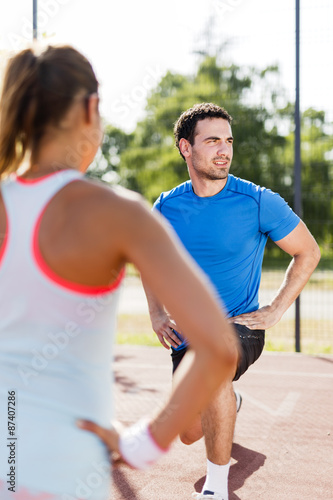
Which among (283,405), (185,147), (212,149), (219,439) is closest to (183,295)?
(219,439)

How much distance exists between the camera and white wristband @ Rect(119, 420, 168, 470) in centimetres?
114

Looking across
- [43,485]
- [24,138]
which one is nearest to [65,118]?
[24,138]

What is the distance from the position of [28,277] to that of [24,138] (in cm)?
30

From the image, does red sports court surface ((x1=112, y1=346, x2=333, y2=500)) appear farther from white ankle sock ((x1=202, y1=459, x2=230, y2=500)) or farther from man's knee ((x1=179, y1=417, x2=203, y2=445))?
white ankle sock ((x1=202, y1=459, x2=230, y2=500))

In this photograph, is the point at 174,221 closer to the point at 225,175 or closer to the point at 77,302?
the point at 225,175

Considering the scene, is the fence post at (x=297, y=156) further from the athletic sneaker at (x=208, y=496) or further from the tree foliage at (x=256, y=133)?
the athletic sneaker at (x=208, y=496)

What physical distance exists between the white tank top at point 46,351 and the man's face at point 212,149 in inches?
111

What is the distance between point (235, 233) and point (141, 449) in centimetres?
265

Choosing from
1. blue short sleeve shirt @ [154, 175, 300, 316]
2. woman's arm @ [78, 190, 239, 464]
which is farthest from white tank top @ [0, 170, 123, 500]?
blue short sleeve shirt @ [154, 175, 300, 316]

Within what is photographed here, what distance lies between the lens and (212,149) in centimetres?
396

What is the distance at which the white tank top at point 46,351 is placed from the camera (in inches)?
43.5

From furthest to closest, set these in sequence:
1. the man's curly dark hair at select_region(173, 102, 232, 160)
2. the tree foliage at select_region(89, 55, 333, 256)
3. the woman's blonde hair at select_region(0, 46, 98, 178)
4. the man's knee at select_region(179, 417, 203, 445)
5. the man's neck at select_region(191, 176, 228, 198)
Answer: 1. the tree foliage at select_region(89, 55, 333, 256)
2. the man's curly dark hair at select_region(173, 102, 232, 160)
3. the man's neck at select_region(191, 176, 228, 198)
4. the man's knee at select_region(179, 417, 203, 445)
5. the woman's blonde hair at select_region(0, 46, 98, 178)

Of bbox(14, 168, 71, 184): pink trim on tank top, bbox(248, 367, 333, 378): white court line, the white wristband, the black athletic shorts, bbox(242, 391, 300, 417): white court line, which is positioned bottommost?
bbox(248, 367, 333, 378): white court line

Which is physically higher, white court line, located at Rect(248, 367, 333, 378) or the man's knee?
the man's knee
